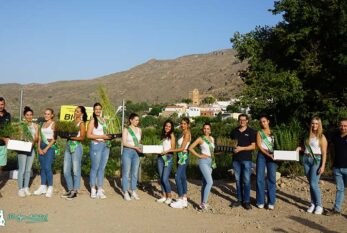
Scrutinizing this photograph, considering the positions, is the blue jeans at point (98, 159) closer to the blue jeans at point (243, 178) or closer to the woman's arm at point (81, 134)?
the woman's arm at point (81, 134)

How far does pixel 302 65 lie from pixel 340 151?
28.2ft

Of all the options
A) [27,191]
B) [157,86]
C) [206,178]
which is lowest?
[27,191]

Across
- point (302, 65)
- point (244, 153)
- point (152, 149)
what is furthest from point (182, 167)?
point (302, 65)

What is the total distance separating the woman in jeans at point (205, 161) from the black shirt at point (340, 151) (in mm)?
2020

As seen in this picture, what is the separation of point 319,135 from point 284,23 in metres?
9.93

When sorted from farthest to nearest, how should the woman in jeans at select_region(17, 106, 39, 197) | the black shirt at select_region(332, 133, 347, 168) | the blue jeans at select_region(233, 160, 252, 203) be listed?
the woman in jeans at select_region(17, 106, 39, 197), the blue jeans at select_region(233, 160, 252, 203), the black shirt at select_region(332, 133, 347, 168)

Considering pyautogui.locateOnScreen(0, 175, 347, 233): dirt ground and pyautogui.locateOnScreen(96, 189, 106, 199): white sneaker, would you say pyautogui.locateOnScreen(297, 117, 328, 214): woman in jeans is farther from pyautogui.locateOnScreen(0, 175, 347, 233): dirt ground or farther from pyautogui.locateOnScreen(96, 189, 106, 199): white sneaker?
pyautogui.locateOnScreen(96, 189, 106, 199): white sneaker

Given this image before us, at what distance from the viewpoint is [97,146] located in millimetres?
8055

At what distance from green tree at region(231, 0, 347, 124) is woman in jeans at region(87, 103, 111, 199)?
25.4ft

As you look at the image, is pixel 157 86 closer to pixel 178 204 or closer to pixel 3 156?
pixel 3 156

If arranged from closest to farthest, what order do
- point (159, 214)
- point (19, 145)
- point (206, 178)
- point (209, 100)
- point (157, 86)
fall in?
point (159, 214) → point (206, 178) → point (19, 145) → point (209, 100) → point (157, 86)

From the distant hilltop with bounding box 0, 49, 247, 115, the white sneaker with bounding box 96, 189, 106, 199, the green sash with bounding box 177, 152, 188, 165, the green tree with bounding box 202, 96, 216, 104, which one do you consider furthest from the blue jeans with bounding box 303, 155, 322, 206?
the green tree with bounding box 202, 96, 216, 104

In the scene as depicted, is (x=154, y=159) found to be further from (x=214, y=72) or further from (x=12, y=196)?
(x=214, y=72)

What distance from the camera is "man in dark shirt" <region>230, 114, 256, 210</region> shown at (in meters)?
7.51
